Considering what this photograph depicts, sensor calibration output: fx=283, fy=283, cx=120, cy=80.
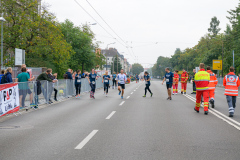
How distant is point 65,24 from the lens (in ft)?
170

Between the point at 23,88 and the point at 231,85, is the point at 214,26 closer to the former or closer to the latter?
the point at 231,85

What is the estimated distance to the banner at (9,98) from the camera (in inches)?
350

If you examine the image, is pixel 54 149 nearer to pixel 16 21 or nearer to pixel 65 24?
pixel 16 21

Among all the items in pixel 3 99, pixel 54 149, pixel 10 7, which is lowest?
pixel 54 149

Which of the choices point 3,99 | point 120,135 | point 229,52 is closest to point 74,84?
point 3,99

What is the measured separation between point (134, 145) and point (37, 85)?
25.7 feet

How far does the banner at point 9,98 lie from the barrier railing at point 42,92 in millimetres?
479

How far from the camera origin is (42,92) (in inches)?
512

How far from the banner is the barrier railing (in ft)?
1.57

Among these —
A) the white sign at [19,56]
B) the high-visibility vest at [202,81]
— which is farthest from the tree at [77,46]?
the high-visibility vest at [202,81]

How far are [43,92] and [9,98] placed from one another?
12.2 feet

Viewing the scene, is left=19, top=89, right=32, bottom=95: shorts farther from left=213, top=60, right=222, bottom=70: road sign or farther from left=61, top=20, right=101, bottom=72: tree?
left=213, top=60, right=222, bottom=70: road sign

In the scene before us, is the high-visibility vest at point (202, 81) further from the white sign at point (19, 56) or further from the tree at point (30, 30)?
the tree at point (30, 30)

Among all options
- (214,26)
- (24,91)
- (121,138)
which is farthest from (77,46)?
(214,26)
